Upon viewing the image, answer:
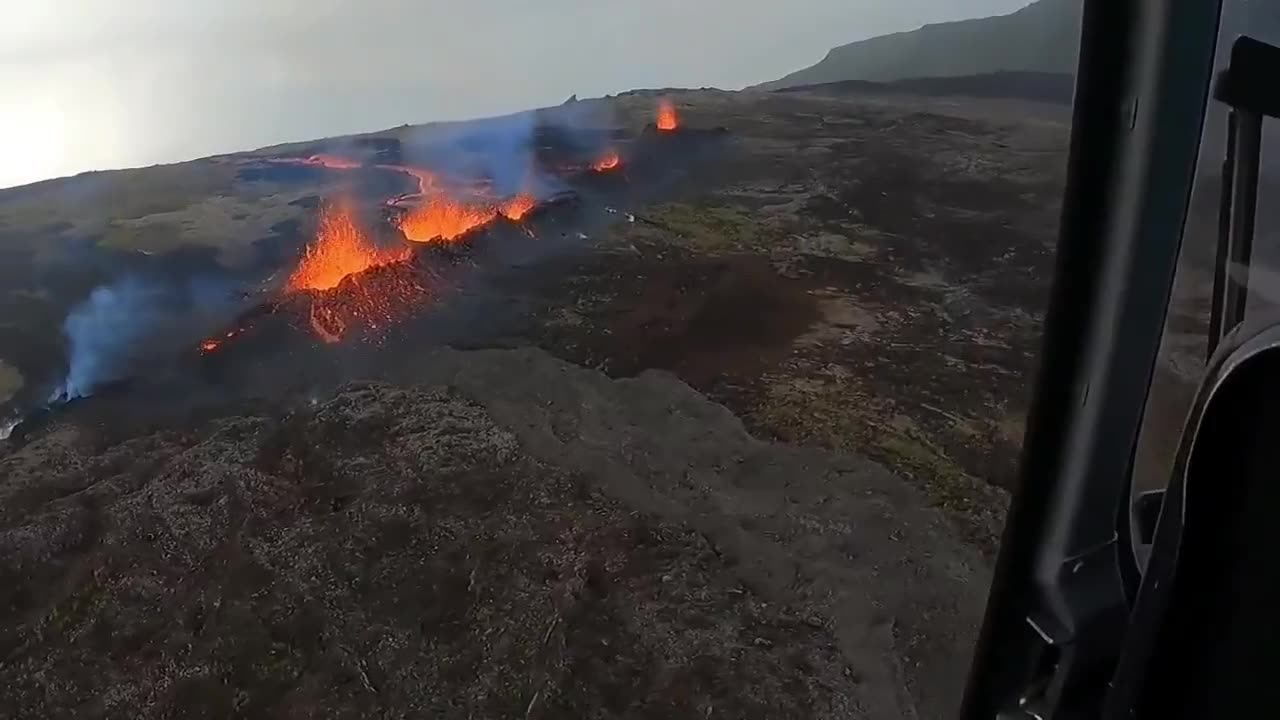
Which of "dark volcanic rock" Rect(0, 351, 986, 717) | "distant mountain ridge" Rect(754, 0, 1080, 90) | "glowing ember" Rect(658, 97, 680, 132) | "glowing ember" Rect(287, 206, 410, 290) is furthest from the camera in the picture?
"distant mountain ridge" Rect(754, 0, 1080, 90)

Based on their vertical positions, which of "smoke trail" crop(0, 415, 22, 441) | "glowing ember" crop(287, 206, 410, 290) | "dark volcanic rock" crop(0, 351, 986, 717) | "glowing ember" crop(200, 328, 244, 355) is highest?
"glowing ember" crop(287, 206, 410, 290)

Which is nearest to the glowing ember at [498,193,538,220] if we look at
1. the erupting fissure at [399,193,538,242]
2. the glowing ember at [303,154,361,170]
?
the erupting fissure at [399,193,538,242]

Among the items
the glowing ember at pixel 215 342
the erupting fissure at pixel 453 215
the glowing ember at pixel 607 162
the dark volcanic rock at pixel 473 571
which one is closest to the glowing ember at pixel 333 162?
the erupting fissure at pixel 453 215

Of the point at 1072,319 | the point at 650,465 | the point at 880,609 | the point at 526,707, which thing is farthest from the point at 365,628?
the point at 1072,319

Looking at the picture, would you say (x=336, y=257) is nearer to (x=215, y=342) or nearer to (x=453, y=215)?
(x=453, y=215)

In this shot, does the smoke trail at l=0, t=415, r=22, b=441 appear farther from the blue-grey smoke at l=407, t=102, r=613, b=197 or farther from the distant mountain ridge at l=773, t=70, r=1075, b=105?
the distant mountain ridge at l=773, t=70, r=1075, b=105

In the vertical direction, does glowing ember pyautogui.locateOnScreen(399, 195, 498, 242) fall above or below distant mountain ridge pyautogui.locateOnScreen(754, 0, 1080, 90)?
below
